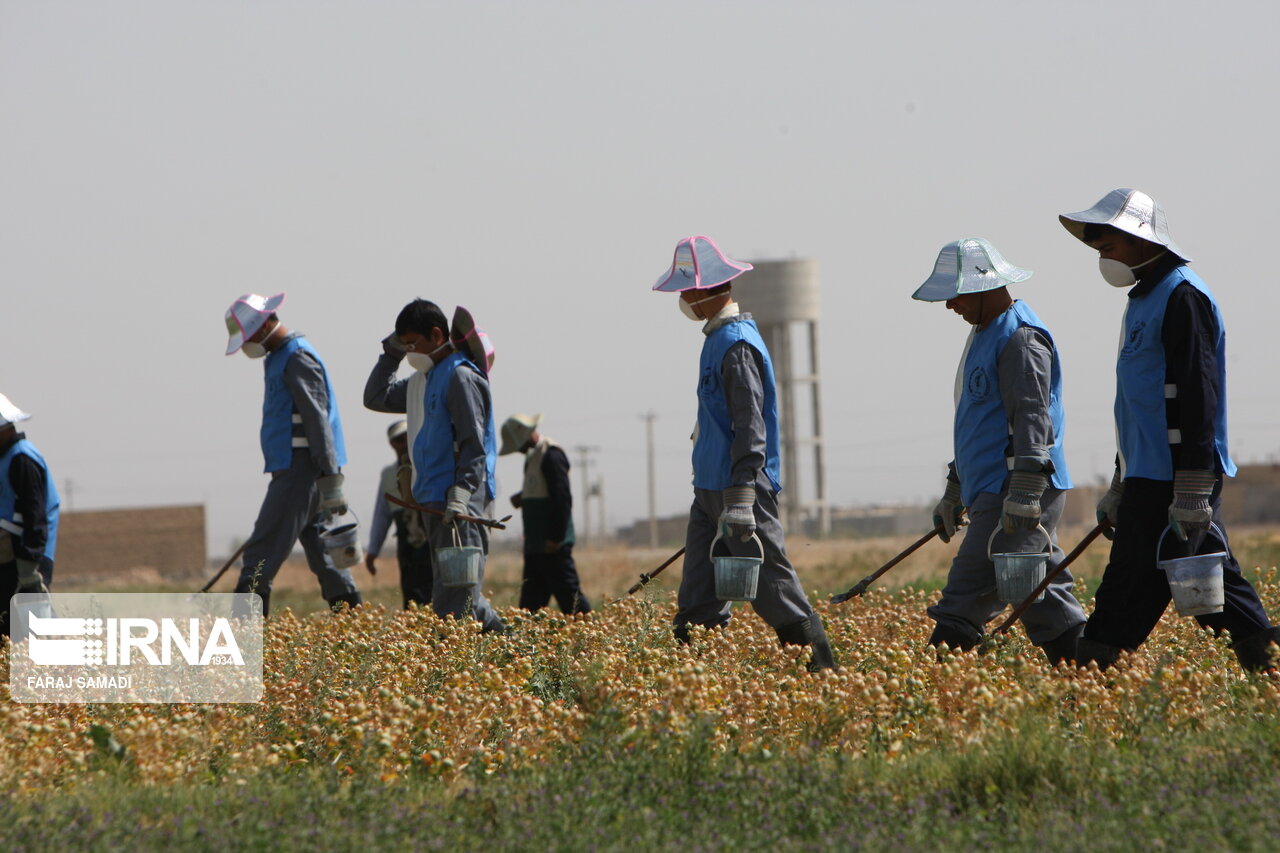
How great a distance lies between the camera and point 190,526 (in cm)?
6034

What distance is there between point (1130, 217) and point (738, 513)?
77.8 inches

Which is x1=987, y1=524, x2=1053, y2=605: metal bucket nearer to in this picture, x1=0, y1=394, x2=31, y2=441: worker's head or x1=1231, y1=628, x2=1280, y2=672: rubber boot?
x1=1231, y1=628, x2=1280, y2=672: rubber boot

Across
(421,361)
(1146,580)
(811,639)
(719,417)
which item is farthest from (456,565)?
(1146,580)

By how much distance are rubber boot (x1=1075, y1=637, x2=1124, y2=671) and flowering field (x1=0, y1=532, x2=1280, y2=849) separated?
0.08 metres

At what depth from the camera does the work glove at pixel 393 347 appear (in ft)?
29.9

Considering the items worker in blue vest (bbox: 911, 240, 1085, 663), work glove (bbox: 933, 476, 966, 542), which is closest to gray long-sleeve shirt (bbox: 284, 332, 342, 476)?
work glove (bbox: 933, 476, 966, 542)

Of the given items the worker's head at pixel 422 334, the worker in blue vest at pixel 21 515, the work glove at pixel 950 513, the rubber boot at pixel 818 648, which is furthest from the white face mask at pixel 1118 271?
the worker in blue vest at pixel 21 515

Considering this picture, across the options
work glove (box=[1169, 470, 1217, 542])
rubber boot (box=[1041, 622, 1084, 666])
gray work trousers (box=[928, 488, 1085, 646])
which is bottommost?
rubber boot (box=[1041, 622, 1084, 666])

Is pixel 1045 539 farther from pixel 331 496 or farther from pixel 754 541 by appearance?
pixel 331 496

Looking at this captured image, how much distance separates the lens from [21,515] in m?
8.85

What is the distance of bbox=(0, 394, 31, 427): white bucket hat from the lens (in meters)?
8.82

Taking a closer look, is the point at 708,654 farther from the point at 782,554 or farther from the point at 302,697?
the point at 302,697

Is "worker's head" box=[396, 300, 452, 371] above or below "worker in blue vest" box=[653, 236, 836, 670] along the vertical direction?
above

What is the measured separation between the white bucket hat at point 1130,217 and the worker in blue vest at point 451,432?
3.50 meters
